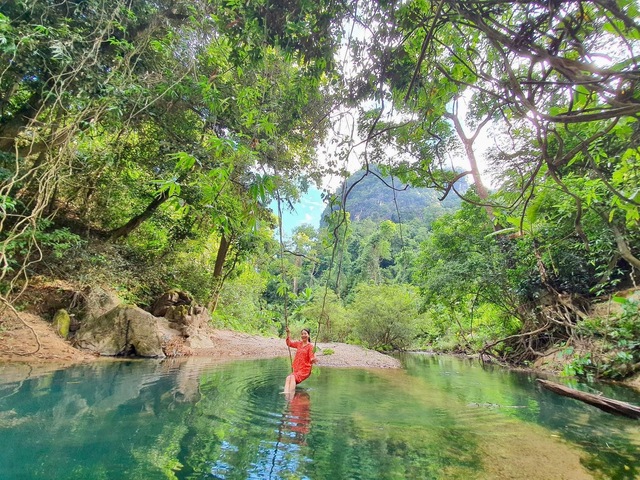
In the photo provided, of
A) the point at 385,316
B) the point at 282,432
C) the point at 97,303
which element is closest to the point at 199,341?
the point at 97,303

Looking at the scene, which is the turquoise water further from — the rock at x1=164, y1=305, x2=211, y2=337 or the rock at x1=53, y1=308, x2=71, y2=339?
the rock at x1=164, y1=305, x2=211, y2=337

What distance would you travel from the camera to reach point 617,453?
3.82 metres

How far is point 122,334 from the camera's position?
9703mm

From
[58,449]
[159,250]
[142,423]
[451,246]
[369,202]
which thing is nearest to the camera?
[58,449]

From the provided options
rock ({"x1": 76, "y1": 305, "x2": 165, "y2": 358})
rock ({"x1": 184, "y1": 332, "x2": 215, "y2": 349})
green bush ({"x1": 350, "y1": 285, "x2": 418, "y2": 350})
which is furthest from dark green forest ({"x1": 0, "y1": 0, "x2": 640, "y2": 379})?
green bush ({"x1": 350, "y1": 285, "x2": 418, "y2": 350})

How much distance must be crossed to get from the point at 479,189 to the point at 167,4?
36.6 feet

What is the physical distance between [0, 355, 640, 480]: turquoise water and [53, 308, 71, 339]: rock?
262 centimetres

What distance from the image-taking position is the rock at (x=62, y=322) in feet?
30.0

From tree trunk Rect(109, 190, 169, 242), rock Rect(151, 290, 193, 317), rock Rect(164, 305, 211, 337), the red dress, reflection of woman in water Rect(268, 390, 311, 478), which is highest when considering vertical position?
tree trunk Rect(109, 190, 169, 242)

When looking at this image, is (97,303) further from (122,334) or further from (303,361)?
(303,361)

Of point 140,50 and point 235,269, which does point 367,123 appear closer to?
point 140,50

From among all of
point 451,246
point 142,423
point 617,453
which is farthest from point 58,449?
point 451,246

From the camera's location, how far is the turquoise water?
10.1ft

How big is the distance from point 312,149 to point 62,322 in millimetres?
8171
